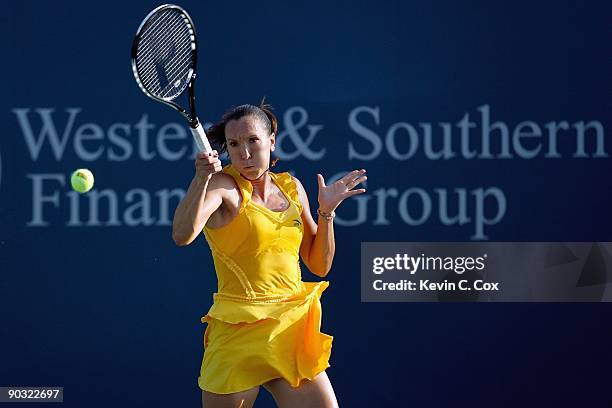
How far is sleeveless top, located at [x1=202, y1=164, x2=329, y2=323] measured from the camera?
4.04 meters

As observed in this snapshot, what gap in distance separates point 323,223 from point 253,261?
332 millimetres

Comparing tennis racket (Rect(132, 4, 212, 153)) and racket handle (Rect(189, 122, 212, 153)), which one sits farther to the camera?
tennis racket (Rect(132, 4, 212, 153))

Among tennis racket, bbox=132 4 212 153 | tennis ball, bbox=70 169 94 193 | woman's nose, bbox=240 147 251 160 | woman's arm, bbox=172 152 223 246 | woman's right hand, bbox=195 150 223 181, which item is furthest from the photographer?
tennis ball, bbox=70 169 94 193

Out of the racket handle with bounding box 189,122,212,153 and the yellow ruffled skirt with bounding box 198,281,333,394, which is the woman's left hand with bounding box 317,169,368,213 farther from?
the racket handle with bounding box 189,122,212,153

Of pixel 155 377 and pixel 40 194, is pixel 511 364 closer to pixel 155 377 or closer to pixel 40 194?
pixel 155 377

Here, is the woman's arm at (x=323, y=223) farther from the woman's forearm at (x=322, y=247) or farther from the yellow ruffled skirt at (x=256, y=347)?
the yellow ruffled skirt at (x=256, y=347)

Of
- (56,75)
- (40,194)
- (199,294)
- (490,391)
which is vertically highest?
(56,75)

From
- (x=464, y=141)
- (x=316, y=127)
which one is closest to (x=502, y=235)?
(x=464, y=141)

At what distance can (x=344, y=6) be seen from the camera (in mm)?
5473

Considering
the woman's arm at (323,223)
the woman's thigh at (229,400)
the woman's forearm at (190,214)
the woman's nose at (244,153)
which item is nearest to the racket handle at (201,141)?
the woman's forearm at (190,214)

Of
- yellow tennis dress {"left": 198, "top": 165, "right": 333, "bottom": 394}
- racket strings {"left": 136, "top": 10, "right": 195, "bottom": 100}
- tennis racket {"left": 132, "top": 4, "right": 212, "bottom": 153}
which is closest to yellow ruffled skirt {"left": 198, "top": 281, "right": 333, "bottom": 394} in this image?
yellow tennis dress {"left": 198, "top": 165, "right": 333, "bottom": 394}

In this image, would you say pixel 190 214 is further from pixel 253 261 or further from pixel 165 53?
pixel 165 53

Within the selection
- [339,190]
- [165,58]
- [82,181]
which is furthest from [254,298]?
[82,181]

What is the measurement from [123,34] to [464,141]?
1490 millimetres
